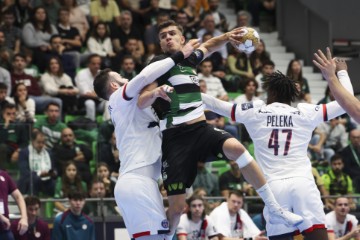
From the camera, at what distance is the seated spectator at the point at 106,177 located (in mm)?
17328

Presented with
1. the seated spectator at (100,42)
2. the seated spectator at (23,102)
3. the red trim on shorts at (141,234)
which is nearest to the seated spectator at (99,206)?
the seated spectator at (23,102)

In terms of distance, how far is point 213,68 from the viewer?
22516 millimetres

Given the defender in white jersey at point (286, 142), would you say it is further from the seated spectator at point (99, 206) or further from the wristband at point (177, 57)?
the seated spectator at point (99, 206)

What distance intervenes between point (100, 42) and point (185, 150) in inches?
422

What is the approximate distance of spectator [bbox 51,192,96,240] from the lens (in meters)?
Answer: 16.8

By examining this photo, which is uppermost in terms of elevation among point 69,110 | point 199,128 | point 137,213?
point 69,110

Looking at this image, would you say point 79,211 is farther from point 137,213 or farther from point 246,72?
point 246,72

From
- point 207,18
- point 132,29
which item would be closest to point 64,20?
point 132,29

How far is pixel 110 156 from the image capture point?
57.4ft

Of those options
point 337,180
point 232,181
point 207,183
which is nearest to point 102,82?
point 207,183

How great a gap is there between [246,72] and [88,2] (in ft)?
13.0

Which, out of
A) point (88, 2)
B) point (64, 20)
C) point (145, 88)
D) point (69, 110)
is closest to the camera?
point (145, 88)

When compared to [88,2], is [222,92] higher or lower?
lower

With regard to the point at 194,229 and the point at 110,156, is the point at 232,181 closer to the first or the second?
the point at 194,229
